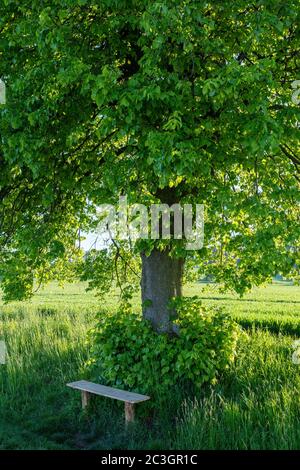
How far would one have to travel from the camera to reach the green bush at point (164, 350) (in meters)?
7.45

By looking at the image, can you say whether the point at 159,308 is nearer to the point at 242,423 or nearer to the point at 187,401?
the point at 187,401

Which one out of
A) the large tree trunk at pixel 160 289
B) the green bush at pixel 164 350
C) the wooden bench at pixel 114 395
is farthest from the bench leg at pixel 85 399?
the large tree trunk at pixel 160 289

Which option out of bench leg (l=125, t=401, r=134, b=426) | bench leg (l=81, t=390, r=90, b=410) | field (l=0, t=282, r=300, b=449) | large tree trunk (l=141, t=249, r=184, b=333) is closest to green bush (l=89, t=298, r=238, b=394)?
large tree trunk (l=141, t=249, r=184, b=333)

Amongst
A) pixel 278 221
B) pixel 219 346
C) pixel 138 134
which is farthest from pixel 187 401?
pixel 138 134

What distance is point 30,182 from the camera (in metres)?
8.23

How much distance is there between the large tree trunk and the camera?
26.6ft

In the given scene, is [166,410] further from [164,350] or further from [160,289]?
[160,289]

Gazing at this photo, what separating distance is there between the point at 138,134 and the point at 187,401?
3.72m

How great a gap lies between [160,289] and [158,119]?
9.80 ft

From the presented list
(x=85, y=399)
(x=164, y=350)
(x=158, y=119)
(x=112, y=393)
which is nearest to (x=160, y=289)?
(x=164, y=350)

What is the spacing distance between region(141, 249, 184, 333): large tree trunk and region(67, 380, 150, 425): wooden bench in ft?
4.13

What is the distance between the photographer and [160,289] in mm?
8188

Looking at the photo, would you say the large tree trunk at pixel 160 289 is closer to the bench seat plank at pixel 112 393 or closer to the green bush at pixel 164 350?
the green bush at pixel 164 350

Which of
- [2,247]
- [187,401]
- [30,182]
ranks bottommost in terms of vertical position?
[187,401]
